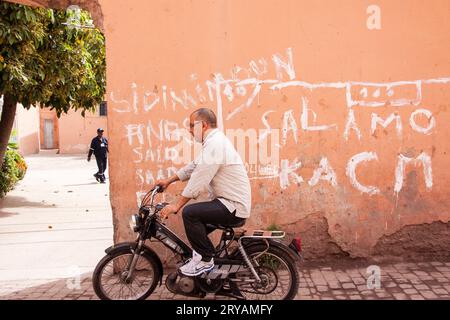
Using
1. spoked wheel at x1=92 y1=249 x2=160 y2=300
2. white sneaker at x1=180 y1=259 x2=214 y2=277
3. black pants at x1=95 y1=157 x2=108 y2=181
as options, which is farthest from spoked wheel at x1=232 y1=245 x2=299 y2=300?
black pants at x1=95 y1=157 x2=108 y2=181

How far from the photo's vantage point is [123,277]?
171 inches

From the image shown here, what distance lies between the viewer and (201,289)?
418 centimetres

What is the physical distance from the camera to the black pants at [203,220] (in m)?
4.05

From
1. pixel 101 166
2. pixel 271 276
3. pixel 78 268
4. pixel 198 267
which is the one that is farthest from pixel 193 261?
pixel 101 166

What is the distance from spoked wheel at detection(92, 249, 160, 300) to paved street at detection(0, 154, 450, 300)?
0.90ft

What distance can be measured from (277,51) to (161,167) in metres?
1.80

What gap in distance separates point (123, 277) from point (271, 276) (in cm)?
131

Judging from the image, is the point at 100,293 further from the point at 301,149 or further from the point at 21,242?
the point at 21,242

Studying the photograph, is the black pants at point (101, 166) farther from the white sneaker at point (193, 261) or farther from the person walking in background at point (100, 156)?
the white sneaker at point (193, 261)

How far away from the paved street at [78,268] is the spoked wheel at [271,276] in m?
0.46

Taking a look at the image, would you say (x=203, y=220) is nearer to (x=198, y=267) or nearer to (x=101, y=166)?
(x=198, y=267)

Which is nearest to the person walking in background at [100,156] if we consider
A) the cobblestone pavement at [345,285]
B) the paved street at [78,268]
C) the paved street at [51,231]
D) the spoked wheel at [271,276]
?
the paved street at [51,231]

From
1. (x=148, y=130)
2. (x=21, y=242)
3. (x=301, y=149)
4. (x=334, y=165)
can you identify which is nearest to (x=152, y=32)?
(x=148, y=130)
